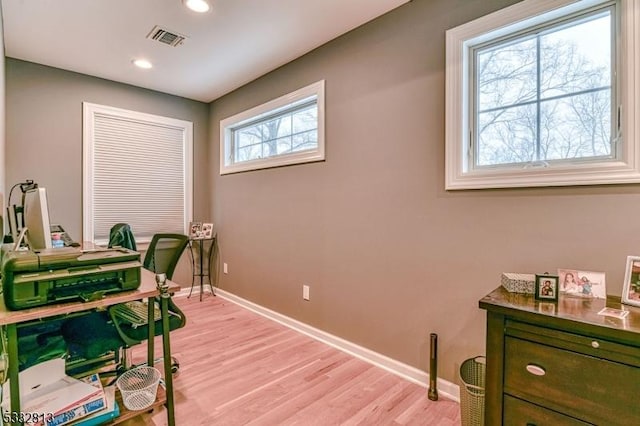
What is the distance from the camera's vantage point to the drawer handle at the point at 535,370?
1.24 meters

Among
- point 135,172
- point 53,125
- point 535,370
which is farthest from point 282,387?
point 53,125

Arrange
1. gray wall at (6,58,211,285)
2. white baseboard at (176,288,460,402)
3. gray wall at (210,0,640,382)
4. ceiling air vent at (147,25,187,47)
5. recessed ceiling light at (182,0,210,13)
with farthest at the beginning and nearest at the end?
1. gray wall at (6,58,211,285)
2. ceiling air vent at (147,25,187,47)
3. recessed ceiling light at (182,0,210,13)
4. white baseboard at (176,288,460,402)
5. gray wall at (210,0,640,382)

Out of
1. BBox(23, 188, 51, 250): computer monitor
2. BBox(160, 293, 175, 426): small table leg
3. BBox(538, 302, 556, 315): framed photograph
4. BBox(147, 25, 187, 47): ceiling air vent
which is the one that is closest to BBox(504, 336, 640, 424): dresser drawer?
BBox(538, 302, 556, 315): framed photograph

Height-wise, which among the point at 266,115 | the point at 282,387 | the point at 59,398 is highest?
the point at 266,115

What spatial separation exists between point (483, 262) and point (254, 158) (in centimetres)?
271

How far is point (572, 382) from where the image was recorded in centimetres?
118

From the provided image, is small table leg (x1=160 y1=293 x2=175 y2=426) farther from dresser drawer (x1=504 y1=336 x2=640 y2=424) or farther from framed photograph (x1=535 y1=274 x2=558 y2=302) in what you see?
framed photograph (x1=535 y1=274 x2=558 y2=302)

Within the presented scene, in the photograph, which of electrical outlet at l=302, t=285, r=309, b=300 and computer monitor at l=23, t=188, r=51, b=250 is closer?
computer monitor at l=23, t=188, r=51, b=250

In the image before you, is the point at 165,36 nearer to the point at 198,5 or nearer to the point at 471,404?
the point at 198,5

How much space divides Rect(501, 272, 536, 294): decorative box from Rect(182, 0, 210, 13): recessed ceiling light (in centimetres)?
250

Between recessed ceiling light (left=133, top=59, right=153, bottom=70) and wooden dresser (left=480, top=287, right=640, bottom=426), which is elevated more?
recessed ceiling light (left=133, top=59, right=153, bottom=70)

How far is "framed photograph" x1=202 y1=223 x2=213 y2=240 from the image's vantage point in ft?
13.9

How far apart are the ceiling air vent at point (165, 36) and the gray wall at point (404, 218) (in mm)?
953

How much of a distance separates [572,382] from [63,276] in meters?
2.05
